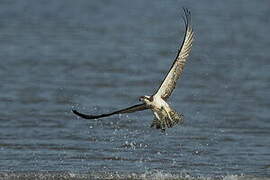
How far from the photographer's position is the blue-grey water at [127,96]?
12734 millimetres

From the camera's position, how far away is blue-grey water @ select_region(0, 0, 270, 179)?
12734 millimetres

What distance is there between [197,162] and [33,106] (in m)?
4.22

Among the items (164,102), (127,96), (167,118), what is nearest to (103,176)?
(167,118)

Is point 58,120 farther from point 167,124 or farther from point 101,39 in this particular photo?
point 101,39

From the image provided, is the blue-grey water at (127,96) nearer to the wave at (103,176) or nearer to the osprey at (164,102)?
the wave at (103,176)

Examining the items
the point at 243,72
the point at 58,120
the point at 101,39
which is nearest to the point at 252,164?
the point at 58,120

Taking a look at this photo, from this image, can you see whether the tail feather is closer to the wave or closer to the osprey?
the osprey

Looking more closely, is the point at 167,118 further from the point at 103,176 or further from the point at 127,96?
the point at 127,96

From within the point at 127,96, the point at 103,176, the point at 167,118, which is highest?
the point at 167,118

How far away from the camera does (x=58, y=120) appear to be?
15.2 m

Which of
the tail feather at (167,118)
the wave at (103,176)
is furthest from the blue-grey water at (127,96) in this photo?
the tail feather at (167,118)

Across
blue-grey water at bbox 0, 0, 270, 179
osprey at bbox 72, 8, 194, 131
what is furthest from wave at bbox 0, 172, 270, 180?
osprey at bbox 72, 8, 194, 131

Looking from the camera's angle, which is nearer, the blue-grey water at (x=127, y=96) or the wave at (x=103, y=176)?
the wave at (x=103, y=176)

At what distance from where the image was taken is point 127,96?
17.1 m
